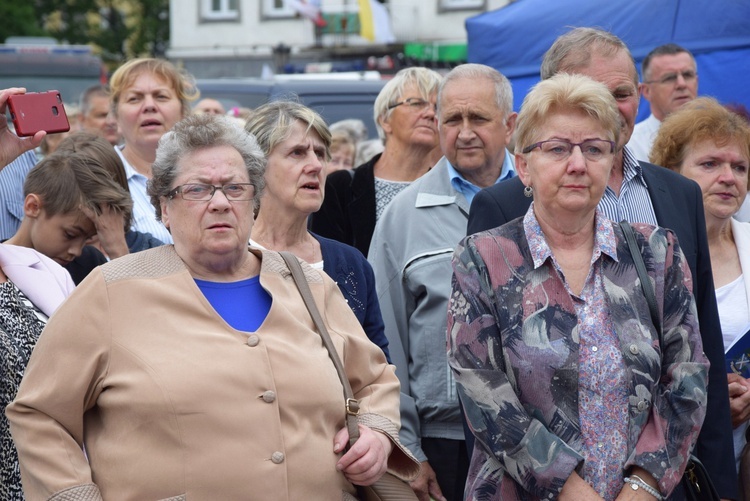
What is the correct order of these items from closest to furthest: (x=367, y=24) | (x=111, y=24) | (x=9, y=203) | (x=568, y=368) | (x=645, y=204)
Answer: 1. (x=568, y=368)
2. (x=645, y=204)
3. (x=9, y=203)
4. (x=367, y=24)
5. (x=111, y=24)

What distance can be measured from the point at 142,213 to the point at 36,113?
1.87 metres

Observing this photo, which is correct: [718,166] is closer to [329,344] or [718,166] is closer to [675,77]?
[329,344]

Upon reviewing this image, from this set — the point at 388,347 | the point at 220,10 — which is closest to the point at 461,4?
the point at 220,10


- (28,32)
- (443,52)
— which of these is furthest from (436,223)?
(28,32)

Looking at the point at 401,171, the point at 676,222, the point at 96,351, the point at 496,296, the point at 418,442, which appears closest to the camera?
the point at 96,351

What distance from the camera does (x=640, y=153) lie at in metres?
7.03

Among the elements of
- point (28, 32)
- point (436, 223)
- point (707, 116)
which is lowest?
point (28, 32)

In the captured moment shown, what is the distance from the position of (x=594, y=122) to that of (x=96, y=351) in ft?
5.59

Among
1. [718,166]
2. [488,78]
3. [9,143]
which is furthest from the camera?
[488,78]

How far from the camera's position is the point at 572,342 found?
338cm

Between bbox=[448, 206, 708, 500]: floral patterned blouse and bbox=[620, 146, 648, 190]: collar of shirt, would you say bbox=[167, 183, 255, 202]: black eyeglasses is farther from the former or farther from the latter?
bbox=[620, 146, 648, 190]: collar of shirt

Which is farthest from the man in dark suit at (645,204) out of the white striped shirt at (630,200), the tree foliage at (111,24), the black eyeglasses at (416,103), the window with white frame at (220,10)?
the tree foliage at (111,24)

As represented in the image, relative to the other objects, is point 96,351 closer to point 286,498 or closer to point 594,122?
point 286,498

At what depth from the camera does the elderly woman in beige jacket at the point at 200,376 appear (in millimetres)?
3184
